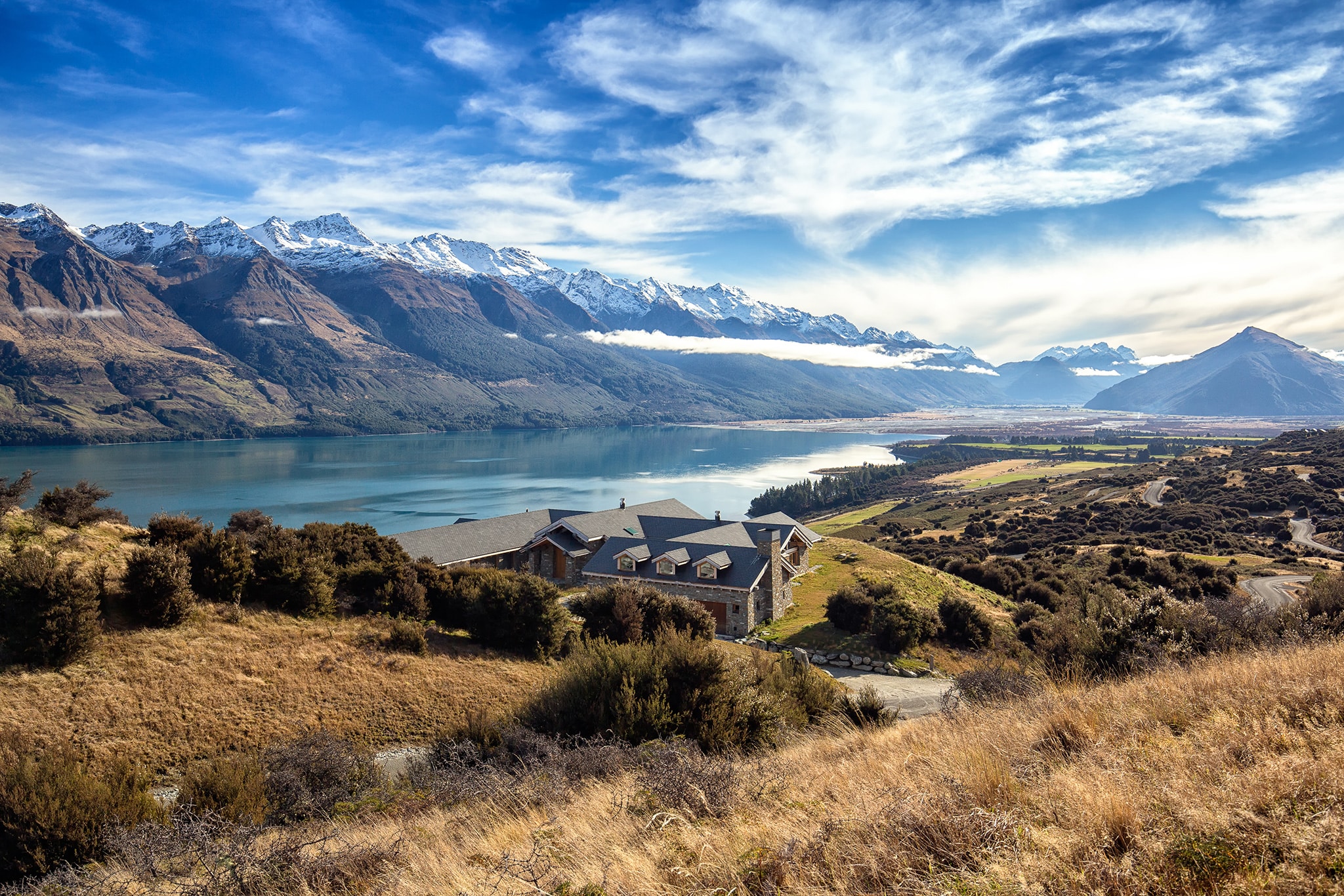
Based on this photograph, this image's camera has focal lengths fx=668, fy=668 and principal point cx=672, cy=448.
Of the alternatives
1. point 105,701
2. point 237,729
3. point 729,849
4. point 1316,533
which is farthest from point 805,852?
point 1316,533

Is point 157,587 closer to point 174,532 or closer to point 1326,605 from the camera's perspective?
point 174,532

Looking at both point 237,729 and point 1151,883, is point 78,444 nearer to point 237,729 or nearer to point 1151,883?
point 237,729

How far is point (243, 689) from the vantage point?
12.7 metres

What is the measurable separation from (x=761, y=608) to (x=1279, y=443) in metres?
97.3

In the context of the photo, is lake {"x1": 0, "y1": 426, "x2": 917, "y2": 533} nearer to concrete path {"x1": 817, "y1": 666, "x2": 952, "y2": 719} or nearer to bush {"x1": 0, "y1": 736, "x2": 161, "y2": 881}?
concrete path {"x1": 817, "y1": 666, "x2": 952, "y2": 719}

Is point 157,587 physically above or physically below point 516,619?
above

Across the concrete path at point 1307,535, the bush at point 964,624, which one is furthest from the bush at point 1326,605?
the concrete path at point 1307,535

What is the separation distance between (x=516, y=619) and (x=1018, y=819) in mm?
→ 14487

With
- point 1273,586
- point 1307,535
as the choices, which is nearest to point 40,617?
point 1273,586

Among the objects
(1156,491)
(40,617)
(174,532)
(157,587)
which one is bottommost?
(1156,491)

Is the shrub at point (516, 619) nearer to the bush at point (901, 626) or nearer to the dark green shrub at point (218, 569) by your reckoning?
the dark green shrub at point (218, 569)

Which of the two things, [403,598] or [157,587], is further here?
[403,598]

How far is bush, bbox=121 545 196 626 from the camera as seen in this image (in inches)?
535

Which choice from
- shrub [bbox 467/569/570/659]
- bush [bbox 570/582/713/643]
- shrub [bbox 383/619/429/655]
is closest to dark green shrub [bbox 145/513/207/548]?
shrub [bbox 383/619/429/655]
